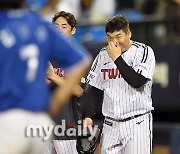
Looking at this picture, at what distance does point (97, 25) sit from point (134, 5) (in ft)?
2.40

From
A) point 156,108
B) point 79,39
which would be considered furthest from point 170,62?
point 79,39

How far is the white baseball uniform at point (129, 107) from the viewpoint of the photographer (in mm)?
6809

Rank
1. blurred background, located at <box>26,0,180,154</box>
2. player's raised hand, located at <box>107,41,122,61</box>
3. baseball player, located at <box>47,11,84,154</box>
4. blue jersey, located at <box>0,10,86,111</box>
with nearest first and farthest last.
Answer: blue jersey, located at <box>0,10,86,111</box> < player's raised hand, located at <box>107,41,122,61</box> < baseball player, located at <box>47,11,84,154</box> < blurred background, located at <box>26,0,180,154</box>

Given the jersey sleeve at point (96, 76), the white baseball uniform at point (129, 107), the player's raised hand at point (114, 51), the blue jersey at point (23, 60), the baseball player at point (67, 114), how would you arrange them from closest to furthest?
1. the blue jersey at point (23, 60)
2. the player's raised hand at point (114, 51)
3. the white baseball uniform at point (129, 107)
4. the jersey sleeve at point (96, 76)
5. the baseball player at point (67, 114)

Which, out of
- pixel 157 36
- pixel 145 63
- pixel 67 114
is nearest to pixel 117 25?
pixel 145 63

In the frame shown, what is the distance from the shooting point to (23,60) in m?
3.56

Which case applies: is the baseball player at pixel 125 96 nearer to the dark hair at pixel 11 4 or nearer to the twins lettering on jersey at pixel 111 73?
the twins lettering on jersey at pixel 111 73

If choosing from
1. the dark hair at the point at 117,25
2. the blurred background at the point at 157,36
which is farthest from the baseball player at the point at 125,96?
the blurred background at the point at 157,36

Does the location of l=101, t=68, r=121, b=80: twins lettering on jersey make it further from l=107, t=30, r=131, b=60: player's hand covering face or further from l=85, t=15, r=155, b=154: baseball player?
l=107, t=30, r=131, b=60: player's hand covering face

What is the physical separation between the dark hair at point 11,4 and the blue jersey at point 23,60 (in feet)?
0.10

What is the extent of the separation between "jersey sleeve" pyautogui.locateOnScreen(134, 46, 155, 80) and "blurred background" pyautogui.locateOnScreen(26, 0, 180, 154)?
3066 millimetres

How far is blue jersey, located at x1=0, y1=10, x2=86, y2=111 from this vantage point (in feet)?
11.7

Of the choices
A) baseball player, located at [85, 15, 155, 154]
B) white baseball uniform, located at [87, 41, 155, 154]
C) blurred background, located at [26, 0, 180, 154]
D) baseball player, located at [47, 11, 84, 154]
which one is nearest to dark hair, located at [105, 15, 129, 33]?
baseball player, located at [85, 15, 155, 154]

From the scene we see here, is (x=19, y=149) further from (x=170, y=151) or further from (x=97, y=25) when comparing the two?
(x=97, y=25)
